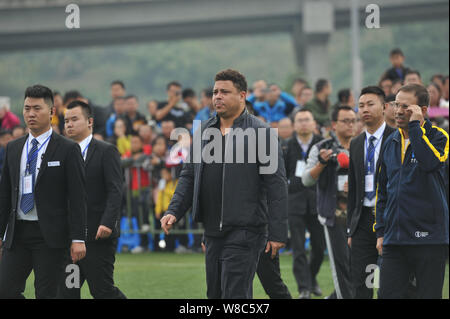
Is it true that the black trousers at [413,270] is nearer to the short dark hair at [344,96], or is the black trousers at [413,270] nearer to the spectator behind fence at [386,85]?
the short dark hair at [344,96]

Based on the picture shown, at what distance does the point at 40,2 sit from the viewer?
133 ft

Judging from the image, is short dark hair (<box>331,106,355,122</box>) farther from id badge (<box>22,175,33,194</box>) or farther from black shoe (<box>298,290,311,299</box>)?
id badge (<box>22,175,33,194</box>)

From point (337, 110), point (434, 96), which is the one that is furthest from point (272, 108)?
point (337, 110)

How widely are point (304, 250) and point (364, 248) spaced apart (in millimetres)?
2383

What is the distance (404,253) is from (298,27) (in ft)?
117

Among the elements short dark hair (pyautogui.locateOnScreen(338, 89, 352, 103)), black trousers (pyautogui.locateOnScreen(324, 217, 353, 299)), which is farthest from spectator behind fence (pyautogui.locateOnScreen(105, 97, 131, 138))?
black trousers (pyautogui.locateOnScreen(324, 217, 353, 299))

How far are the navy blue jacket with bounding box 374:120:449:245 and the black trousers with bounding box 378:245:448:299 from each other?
0.29 ft

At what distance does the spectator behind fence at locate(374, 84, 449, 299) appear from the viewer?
20.4ft

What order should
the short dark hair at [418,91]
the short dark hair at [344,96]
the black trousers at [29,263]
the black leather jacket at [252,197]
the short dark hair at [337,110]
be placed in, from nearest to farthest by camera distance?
the black leather jacket at [252,197], the short dark hair at [418,91], the black trousers at [29,263], the short dark hair at [337,110], the short dark hair at [344,96]

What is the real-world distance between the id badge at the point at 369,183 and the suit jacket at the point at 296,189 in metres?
2.59

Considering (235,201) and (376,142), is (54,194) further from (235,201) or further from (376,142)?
(376,142)

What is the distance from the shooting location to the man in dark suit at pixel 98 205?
25.1 ft

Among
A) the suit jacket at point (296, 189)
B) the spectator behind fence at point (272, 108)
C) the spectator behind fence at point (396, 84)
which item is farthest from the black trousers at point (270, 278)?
the spectator behind fence at point (272, 108)

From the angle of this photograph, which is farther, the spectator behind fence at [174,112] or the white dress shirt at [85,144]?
the spectator behind fence at [174,112]
